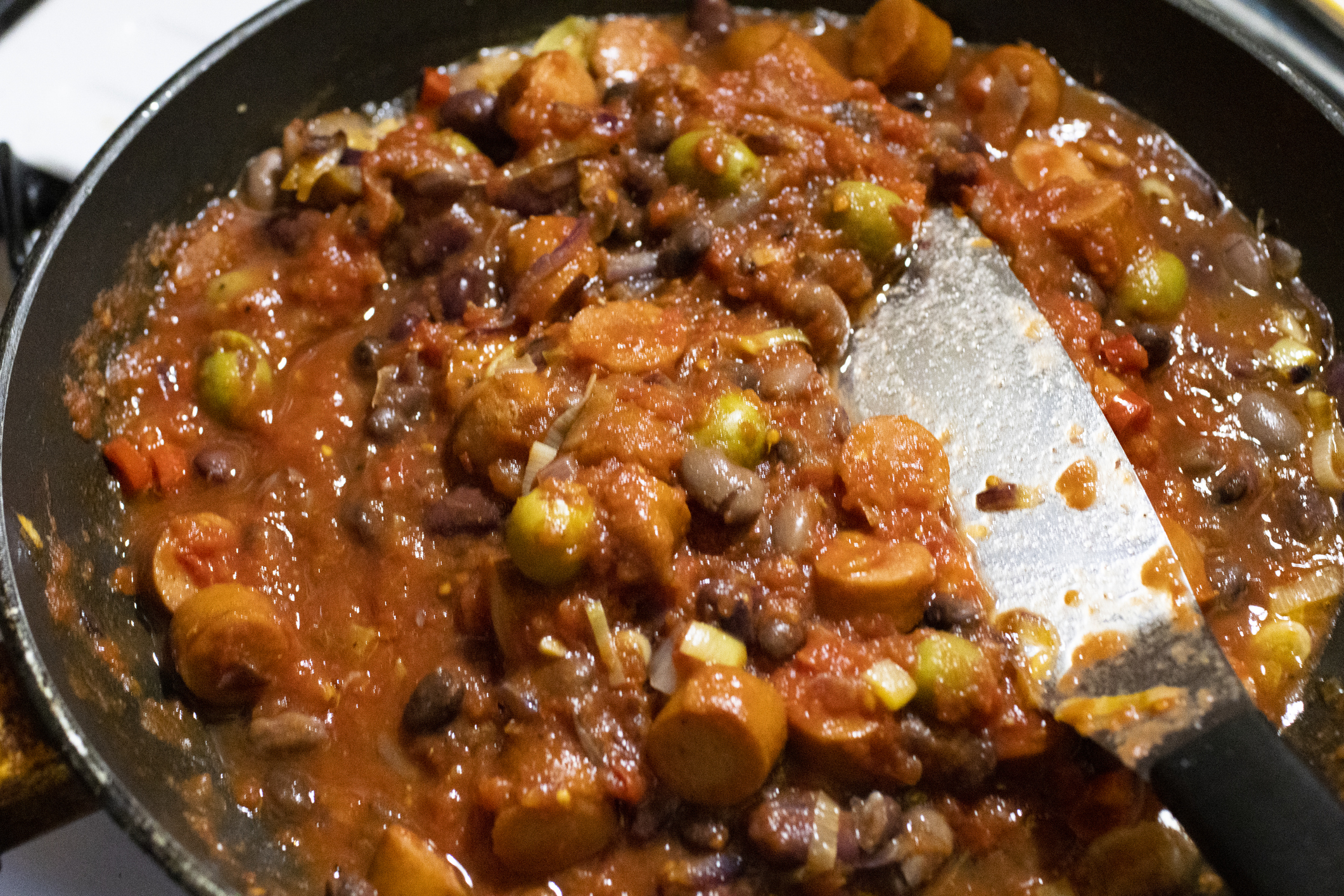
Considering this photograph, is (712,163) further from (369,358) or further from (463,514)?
(463,514)

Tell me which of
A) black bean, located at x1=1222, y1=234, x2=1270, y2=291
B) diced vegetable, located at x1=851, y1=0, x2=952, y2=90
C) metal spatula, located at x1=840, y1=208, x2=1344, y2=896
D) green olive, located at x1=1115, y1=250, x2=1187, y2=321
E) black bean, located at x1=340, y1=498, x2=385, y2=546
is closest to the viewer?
metal spatula, located at x1=840, y1=208, x2=1344, y2=896

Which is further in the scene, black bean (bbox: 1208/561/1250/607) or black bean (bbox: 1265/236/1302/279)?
black bean (bbox: 1265/236/1302/279)

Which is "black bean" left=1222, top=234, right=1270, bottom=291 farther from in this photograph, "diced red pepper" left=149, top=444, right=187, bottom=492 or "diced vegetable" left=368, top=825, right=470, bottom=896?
"diced red pepper" left=149, top=444, right=187, bottom=492

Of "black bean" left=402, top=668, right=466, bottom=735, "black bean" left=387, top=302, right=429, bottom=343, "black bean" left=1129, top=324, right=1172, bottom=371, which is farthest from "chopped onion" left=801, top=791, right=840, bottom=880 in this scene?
"black bean" left=387, top=302, right=429, bottom=343

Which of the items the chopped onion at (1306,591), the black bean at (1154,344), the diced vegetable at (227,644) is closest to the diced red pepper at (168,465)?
the diced vegetable at (227,644)

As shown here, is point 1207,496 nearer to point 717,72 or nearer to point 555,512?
point 555,512

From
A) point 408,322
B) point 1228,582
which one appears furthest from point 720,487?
point 1228,582

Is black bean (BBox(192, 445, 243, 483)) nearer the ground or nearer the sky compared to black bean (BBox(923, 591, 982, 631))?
nearer the ground

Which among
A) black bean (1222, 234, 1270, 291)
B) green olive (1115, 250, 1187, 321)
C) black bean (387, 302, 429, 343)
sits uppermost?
black bean (1222, 234, 1270, 291)

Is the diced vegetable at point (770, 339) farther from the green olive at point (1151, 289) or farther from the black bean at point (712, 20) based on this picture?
the black bean at point (712, 20)
